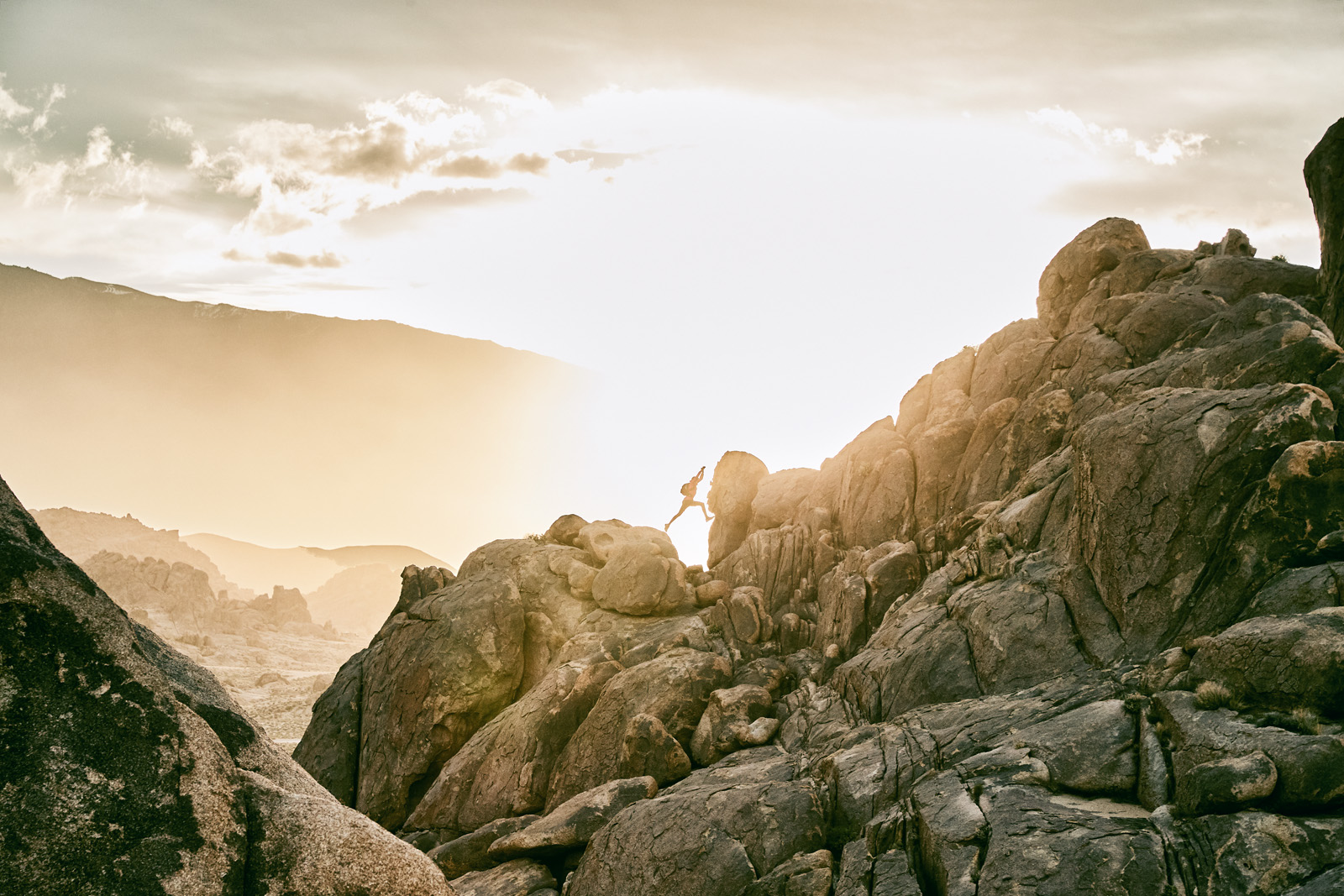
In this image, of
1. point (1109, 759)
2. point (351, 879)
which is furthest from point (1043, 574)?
point (351, 879)

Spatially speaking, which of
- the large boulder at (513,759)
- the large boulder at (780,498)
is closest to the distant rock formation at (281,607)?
the large boulder at (780,498)

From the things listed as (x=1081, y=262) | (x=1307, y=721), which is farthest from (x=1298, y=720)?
(x=1081, y=262)

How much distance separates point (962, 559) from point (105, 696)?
3515cm

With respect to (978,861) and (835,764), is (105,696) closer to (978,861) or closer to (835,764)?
(978,861)

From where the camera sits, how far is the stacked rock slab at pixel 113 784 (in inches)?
445

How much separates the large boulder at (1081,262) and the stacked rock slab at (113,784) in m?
53.4

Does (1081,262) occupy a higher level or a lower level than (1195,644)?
higher

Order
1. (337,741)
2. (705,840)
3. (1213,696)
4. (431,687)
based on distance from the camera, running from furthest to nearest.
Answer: (337,741), (431,687), (705,840), (1213,696)

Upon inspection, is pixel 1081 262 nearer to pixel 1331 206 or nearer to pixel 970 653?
pixel 1331 206

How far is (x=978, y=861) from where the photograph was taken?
60.7ft

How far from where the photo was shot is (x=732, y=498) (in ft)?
201

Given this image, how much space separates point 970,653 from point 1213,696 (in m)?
12.7

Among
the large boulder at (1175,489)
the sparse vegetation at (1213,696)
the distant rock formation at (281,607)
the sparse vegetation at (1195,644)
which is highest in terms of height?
the large boulder at (1175,489)

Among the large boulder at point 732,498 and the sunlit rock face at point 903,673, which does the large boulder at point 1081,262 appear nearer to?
the sunlit rock face at point 903,673
